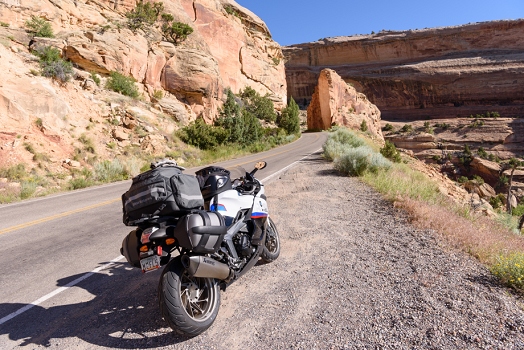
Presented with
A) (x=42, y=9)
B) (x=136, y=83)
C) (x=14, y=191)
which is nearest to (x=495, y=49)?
(x=136, y=83)

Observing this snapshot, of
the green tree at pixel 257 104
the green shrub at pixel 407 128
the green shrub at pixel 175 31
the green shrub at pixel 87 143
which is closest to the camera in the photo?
the green shrub at pixel 87 143

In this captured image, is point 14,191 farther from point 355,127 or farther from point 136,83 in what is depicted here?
point 355,127

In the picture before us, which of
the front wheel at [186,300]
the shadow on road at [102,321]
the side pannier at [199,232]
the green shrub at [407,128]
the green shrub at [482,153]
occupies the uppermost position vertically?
the side pannier at [199,232]

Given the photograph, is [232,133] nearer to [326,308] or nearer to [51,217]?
[51,217]

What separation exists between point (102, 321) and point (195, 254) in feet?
4.02

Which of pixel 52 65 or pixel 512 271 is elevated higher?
pixel 52 65

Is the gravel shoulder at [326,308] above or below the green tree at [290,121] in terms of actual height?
below

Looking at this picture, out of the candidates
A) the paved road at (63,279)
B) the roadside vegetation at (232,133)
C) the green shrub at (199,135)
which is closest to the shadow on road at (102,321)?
the paved road at (63,279)

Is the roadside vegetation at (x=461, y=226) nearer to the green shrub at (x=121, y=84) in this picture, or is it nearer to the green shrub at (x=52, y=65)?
the green shrub at (x=52, y=65)

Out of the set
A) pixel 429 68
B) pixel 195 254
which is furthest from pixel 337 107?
pixel 195 254

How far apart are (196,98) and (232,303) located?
27336 millimetres

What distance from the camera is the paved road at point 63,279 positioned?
3022 mm

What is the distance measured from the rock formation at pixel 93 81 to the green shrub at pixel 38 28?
48 centimetres

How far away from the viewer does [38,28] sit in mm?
20109
